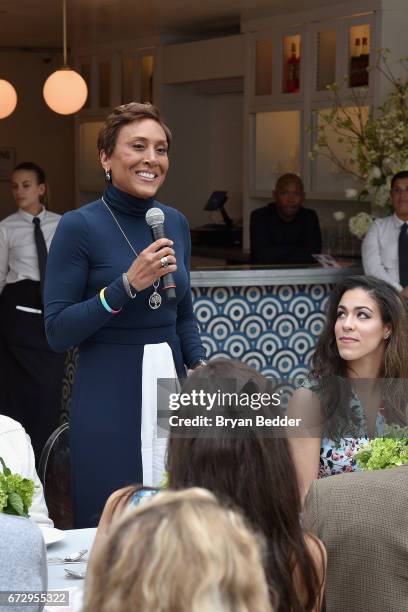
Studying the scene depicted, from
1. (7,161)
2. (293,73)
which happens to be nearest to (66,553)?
(293,73)

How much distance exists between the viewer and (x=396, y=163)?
6008mm

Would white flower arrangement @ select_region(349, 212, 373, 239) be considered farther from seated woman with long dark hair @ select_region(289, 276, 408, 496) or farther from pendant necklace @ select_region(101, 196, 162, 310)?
pendant necklace @ select_region(101, 196, 162, 310)

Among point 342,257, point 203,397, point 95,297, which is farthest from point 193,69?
point 203,397

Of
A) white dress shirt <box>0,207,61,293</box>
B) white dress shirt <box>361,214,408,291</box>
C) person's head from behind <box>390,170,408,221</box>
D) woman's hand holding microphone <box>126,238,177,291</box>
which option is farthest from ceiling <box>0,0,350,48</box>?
woman's hand holding microphone <box>126,238,177,291</box>

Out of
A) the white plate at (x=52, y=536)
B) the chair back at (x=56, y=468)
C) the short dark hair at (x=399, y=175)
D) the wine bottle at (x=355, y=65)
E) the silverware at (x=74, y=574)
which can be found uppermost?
the wine bottle at (x=355, y=65)

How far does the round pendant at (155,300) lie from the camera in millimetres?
2703

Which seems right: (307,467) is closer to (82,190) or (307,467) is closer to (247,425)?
(247,425)

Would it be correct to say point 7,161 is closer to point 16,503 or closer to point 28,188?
point 28,188

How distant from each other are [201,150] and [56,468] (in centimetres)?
674

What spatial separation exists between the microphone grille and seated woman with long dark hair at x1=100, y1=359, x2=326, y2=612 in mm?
1127

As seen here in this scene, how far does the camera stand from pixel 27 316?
518cm

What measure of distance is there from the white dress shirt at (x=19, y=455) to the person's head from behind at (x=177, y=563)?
51.3 inches

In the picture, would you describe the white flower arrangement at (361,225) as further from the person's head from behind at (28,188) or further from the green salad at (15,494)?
the green salad at (15,494)

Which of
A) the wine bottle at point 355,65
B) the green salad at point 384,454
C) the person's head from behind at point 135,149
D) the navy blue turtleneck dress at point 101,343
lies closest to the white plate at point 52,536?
the navy blue turtleneck dress at point 101,343
